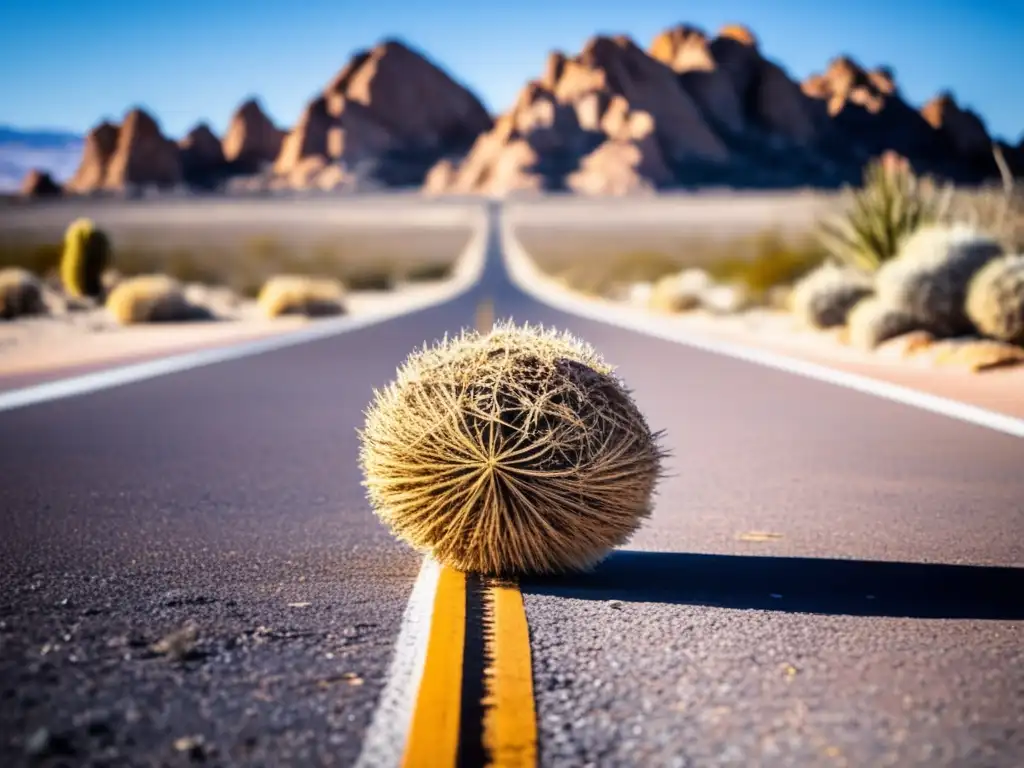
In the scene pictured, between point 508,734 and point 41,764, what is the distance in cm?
120

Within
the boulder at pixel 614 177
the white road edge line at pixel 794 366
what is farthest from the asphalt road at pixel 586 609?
the boulder at pixel 614 177

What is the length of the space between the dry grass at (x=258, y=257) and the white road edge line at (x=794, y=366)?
1335 centimetres

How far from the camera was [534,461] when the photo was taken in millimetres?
5090

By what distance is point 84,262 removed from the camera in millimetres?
31344

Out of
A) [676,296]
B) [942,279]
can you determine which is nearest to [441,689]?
[942,279]

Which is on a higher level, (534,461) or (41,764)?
(534,461)

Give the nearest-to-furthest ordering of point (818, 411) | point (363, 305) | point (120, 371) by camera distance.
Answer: point (818, 411), point (120, 371), point (363, 305)

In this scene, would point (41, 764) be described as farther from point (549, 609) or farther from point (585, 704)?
point (549, 609)

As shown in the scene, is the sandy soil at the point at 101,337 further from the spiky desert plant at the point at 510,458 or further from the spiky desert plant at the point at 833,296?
the spiky desert plant at the point at 510,458

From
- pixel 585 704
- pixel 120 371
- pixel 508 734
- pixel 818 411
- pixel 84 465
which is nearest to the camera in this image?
pixel 508 734

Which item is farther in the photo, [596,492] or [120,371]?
[120,371]

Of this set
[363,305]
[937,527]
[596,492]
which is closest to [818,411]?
[937,527]

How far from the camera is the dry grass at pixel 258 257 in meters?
47.0

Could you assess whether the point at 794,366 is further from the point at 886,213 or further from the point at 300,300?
the point at 300,300
